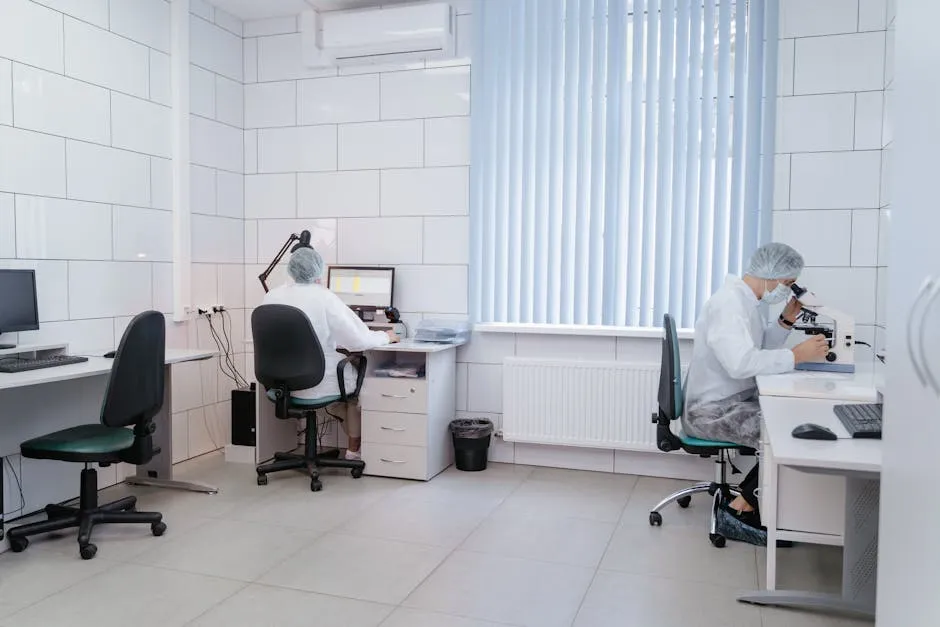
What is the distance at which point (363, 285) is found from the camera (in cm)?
467

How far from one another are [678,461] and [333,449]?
6.77 ft

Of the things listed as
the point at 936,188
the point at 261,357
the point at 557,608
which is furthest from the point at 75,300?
the point at 936,188

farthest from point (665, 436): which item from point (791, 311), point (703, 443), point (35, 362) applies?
point (35, 362)

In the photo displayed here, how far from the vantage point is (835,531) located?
98.4 inches

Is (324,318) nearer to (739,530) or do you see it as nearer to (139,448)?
(139,448)

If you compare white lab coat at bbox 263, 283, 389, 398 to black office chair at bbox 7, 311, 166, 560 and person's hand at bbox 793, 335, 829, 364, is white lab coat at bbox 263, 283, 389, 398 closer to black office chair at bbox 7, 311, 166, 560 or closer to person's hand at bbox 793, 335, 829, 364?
black office chair at bbox 7, 311, 166, 560

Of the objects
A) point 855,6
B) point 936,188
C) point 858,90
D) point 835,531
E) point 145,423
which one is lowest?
point 835,531

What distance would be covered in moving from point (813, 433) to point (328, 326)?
2.57 m

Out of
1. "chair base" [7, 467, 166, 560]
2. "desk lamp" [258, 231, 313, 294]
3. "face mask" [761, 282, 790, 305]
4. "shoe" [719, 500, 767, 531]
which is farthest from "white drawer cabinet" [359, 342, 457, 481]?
"face mask" [761, 282, 790, 305]

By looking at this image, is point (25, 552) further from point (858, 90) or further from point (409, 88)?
point (858, 90)

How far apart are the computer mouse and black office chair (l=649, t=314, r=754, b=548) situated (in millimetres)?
1119

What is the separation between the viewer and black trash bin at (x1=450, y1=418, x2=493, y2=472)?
14.4 ft

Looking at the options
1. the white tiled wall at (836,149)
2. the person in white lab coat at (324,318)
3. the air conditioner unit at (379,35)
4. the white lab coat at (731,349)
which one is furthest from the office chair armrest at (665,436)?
the air conditioner unit at (379,35)

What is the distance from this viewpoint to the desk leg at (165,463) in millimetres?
3924
